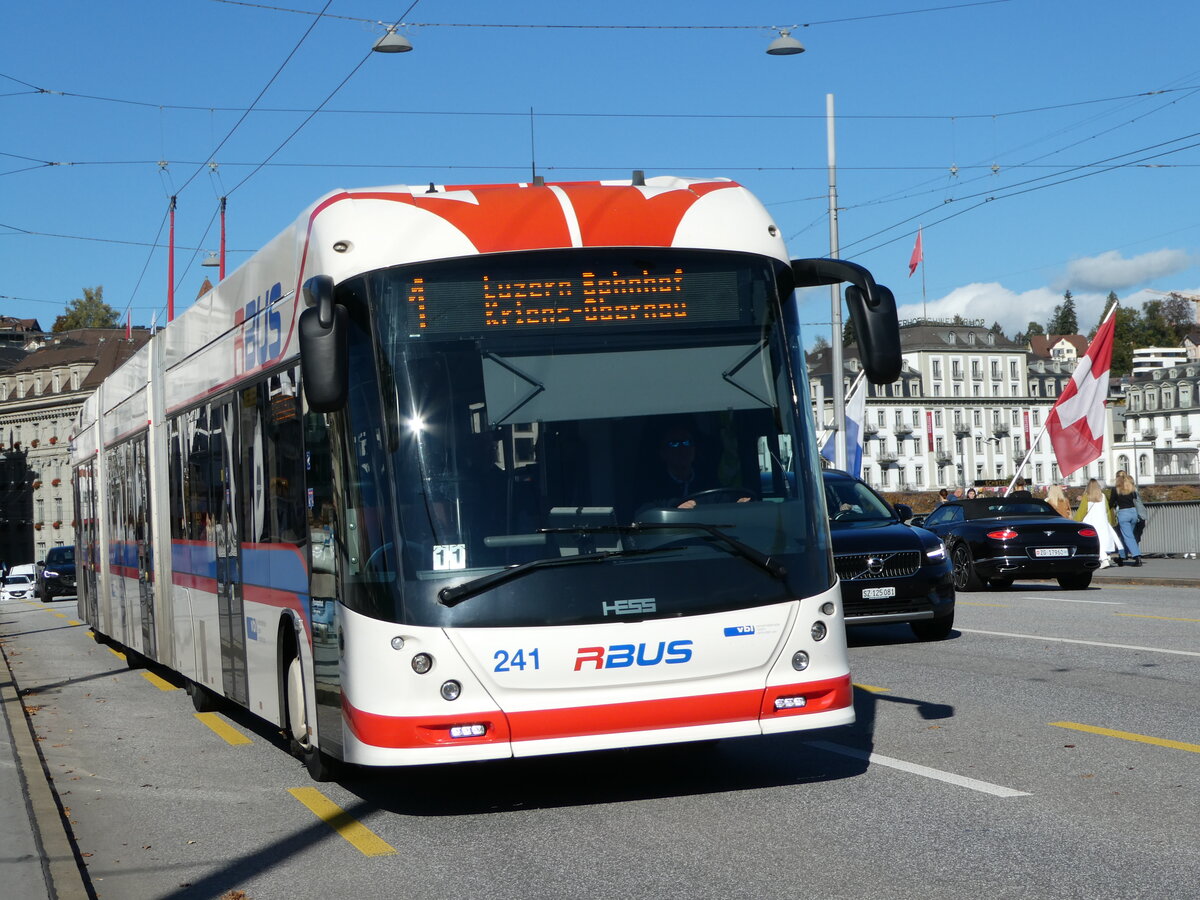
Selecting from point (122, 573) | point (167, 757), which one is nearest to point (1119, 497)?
point (122, 573)

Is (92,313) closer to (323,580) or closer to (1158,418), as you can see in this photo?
(1158,418)

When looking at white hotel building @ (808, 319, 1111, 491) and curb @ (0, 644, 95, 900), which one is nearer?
curb @ (0, 644, 95, 900)

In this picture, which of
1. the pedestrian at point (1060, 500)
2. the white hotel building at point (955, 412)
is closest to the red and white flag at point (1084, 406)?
the pedestrian at point (1060, 500)

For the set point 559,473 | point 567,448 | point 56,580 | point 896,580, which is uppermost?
point 567,448

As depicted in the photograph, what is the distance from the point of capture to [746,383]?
27.0 ft

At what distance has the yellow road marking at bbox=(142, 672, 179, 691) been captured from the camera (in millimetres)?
16297

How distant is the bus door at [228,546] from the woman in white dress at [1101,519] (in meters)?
21.6

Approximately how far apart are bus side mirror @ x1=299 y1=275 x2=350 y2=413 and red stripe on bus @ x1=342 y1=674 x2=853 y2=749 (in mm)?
1473

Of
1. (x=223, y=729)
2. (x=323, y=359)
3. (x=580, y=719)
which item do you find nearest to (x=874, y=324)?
(x=580, y=719)

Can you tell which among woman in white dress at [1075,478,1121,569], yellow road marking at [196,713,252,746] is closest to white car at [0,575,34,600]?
woman in white dress at [1075,478,1121,569]

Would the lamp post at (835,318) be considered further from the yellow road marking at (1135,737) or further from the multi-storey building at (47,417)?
the multi-storey building at (47,417)

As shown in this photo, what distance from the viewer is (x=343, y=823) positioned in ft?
27.1

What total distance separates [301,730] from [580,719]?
225 cm

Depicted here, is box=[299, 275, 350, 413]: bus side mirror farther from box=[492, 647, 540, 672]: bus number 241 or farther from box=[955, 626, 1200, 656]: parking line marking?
box=[955, 626, 1200, 656]: parking line marking
